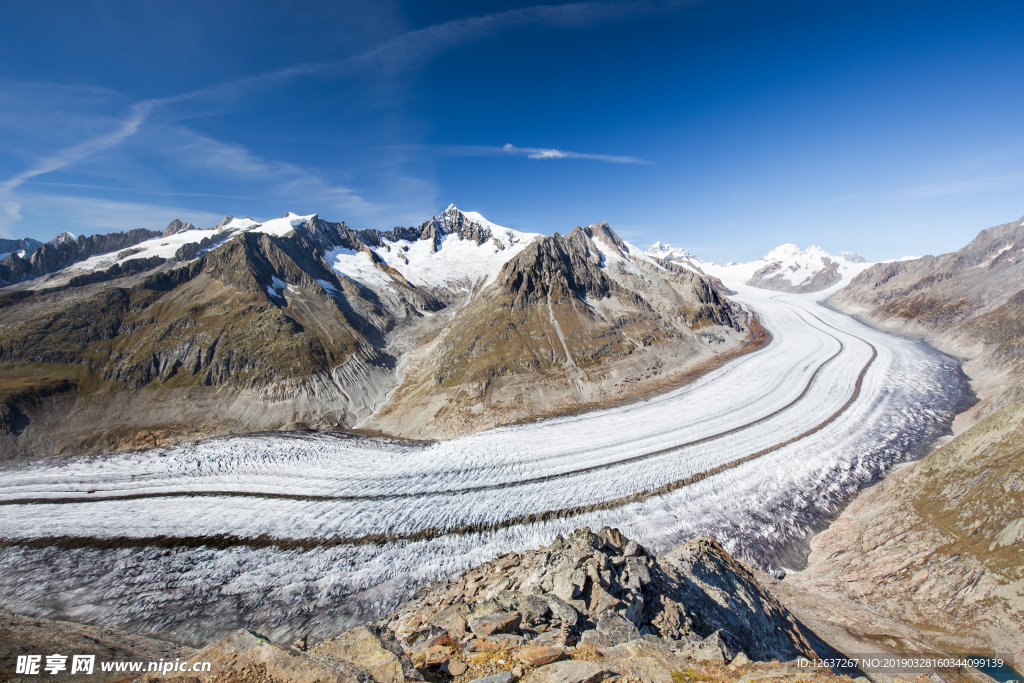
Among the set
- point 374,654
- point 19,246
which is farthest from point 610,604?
point 19,246

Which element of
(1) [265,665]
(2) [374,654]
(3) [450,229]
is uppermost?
(3) [450,229]

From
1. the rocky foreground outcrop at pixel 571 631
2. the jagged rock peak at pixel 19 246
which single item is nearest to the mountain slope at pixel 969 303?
the rocky foreground outcrop at pixel 571 631

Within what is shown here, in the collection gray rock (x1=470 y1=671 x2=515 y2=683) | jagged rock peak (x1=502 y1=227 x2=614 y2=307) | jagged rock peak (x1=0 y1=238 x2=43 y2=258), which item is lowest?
gray rock (x1=470 y1=671 x2=515 y2=683)

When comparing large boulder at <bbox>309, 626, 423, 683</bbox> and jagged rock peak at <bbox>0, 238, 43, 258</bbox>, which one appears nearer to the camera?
large boulder at <bbox>309, 626, 423, 683</bbox>

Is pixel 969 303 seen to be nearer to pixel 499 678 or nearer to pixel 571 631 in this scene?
pixel 571 631

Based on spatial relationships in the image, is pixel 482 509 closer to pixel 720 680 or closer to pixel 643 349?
pixel 720 680

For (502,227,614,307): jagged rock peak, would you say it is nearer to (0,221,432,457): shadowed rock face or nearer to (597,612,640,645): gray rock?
(0,221,432,457): shadowed rock face

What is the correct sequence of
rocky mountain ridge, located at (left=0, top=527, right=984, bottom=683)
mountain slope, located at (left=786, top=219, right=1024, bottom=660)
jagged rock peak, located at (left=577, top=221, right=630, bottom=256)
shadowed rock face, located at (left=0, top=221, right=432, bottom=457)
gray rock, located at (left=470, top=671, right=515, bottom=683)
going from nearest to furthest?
gray rock, located at (left=470, top=671, right=515, bottom=683) < rocky mountain ridge, located at (left=0, top=527, right=984, bottom=683) < mountain slope, located at (left=786, top=219, right=1024, bottom=660) < shadowed rock face, located at (left=0, top=221, right=432, bottom=457) < jagged rock peak, located at (left=577, top=221, right=630, bottom=256)

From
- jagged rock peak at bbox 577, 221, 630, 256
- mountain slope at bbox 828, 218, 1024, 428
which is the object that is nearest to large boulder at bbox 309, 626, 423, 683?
mountain slope at bbox 828, 218, 1024, 428
